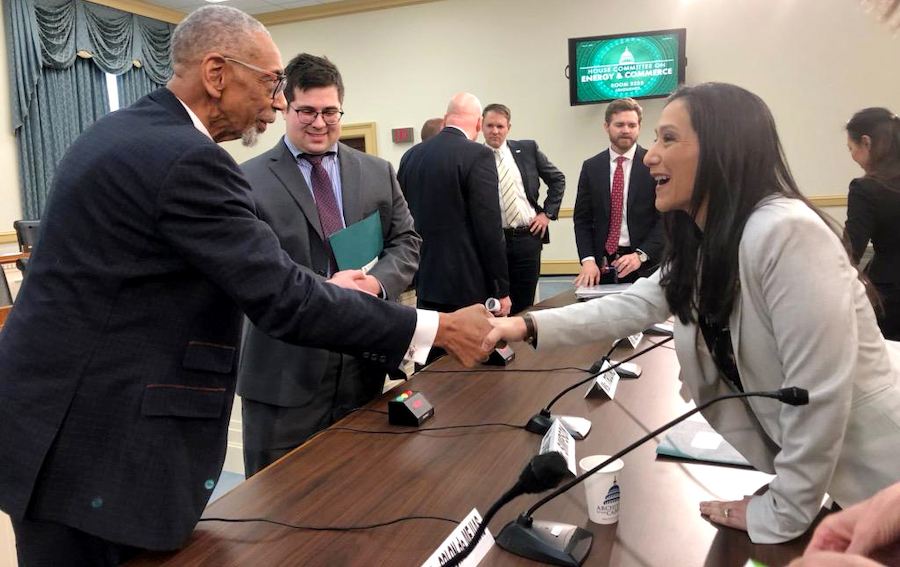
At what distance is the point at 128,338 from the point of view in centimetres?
105

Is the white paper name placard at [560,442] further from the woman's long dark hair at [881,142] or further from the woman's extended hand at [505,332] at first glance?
the woman's long dark hair at [881,142]

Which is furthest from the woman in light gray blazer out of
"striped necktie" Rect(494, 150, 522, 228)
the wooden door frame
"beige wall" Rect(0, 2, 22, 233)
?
"beige wall" Rect(0, 2, 22, 233)

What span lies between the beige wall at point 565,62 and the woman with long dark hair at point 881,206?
324 cm

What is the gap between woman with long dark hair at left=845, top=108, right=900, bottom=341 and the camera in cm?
270

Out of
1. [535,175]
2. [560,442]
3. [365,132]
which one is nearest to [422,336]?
[560,442]

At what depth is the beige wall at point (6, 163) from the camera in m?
5.80

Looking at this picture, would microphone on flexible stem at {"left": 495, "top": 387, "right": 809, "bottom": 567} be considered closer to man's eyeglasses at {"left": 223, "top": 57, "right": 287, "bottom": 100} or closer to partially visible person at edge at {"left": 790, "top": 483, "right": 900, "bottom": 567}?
partially visible person at edge at {"left": 790, "top": 483, "right": 900, "bottom": 567}

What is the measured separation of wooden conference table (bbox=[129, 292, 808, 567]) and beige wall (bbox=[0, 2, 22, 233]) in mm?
5738

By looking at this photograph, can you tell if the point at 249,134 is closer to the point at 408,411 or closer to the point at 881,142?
the point at 408,411

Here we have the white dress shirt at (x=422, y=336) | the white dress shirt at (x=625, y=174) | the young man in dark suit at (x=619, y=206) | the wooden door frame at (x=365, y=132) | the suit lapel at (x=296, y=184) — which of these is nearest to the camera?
the white dress shirt at (x=422, y=336)

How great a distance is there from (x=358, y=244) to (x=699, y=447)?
103 centimetres

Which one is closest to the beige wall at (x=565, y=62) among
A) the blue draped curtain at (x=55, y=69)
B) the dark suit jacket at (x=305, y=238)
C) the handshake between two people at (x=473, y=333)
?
the blue draped curtain at (x=55, y=69)

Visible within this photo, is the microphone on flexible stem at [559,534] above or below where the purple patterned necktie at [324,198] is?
below

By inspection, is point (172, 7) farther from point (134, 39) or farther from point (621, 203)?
point (621, 203)
